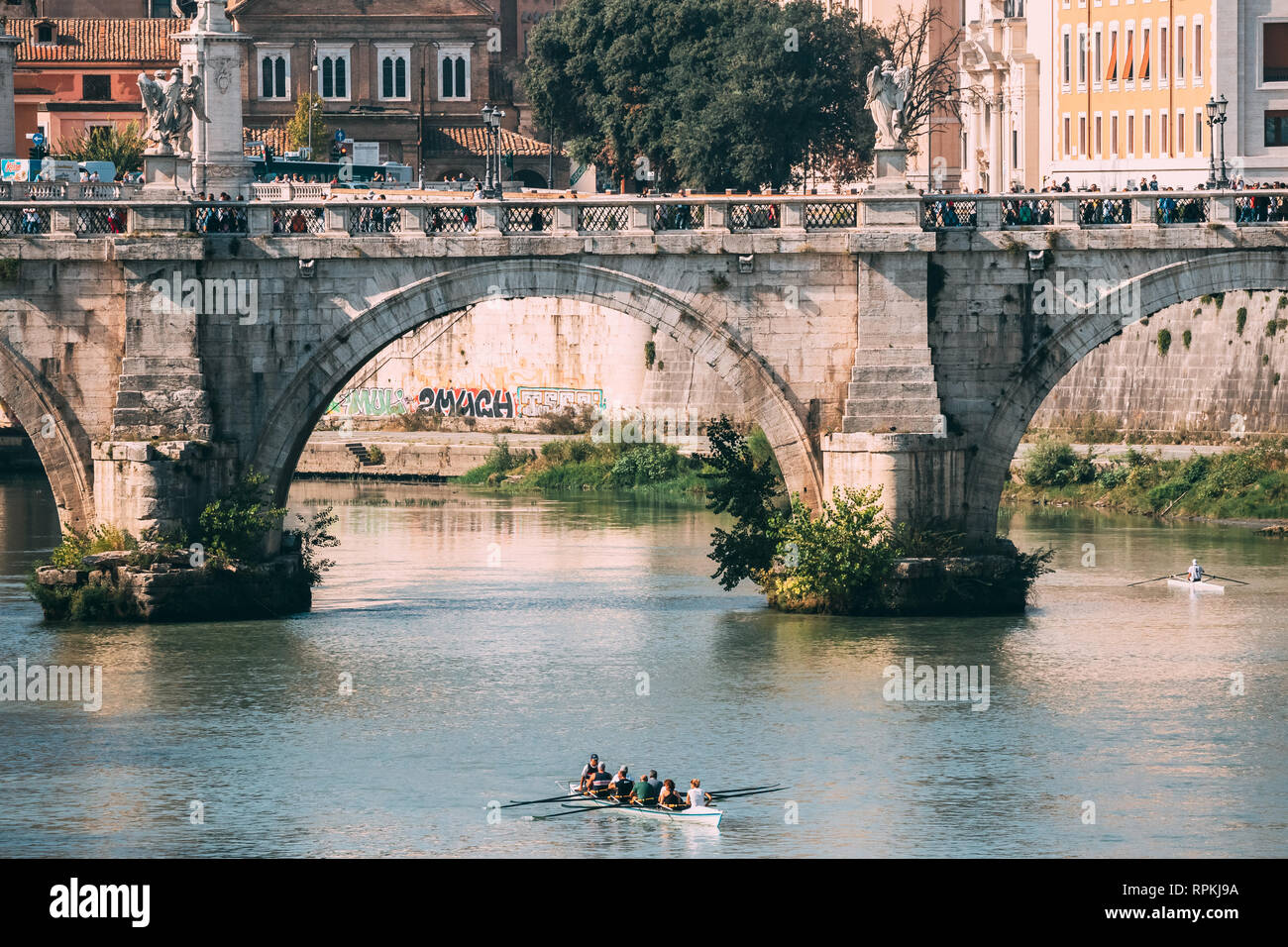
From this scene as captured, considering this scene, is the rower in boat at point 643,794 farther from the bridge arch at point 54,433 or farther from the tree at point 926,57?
the tree at point 926,57

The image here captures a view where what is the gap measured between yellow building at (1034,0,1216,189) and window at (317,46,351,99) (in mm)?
38473

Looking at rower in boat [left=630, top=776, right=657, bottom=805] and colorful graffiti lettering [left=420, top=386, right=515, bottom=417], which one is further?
colorful graffiti lettering [left=420, top=386, right=515, bottom=417]

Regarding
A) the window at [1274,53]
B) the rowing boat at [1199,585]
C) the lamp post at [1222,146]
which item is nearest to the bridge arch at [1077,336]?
the lamp post at [1222,146]

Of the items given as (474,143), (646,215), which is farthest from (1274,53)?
(474,143)

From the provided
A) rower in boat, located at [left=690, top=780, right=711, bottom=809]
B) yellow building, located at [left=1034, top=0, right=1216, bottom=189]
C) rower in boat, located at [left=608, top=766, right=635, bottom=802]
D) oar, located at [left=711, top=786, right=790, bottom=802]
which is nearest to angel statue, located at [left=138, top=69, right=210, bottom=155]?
rower in boat, located at [left=608, top=766, right=635, bottom=802]

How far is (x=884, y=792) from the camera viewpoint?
1844 inches

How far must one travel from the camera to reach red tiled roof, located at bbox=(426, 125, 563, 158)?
426ft

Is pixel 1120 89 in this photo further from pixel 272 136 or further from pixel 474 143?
pixel 272 136

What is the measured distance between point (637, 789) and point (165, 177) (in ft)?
75.1

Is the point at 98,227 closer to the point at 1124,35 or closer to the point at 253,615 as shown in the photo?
the point at 253,615

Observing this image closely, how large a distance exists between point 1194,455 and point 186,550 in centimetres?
3526

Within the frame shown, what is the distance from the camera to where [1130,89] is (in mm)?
100875

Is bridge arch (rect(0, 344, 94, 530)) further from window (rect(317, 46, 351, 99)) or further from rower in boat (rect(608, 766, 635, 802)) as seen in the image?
window (rect(317, 46, 351, 99))
